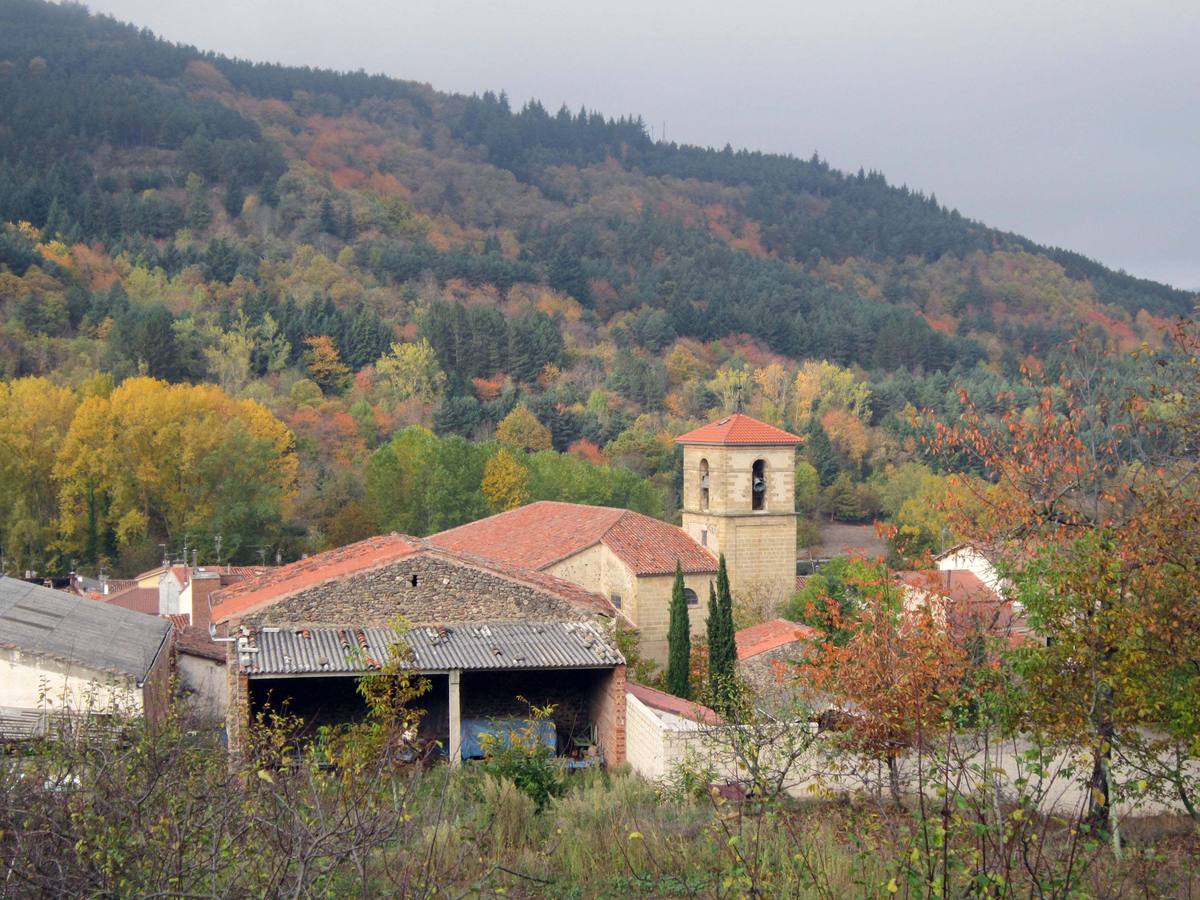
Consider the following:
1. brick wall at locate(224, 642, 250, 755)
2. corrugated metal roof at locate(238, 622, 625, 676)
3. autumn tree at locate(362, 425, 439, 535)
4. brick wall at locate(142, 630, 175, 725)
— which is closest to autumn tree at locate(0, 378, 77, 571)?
autumn tree at locate(362, 425, 439, 535)

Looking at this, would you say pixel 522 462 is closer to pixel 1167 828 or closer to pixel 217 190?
pixel 1167 828

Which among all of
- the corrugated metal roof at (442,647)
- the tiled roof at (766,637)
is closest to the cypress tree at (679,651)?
the tiled roof at (766,637)

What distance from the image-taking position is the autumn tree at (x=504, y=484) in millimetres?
46250

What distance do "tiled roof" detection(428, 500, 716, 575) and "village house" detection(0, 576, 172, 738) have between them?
10402 millimetres

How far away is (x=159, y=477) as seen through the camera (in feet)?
141

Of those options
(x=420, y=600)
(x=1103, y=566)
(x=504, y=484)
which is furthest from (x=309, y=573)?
(x=504, y=484)

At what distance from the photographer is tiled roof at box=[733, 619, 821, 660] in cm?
2320

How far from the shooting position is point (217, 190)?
386 feet

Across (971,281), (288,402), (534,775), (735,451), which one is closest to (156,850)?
(534,775)

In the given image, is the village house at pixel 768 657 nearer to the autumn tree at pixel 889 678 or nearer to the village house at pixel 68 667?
the autumn tree at pixel 889 678

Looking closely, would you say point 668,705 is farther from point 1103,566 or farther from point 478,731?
point 1103,566

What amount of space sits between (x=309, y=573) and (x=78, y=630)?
325cm

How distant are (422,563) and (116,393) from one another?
3096cm

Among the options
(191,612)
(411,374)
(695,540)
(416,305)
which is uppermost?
(416,305)
